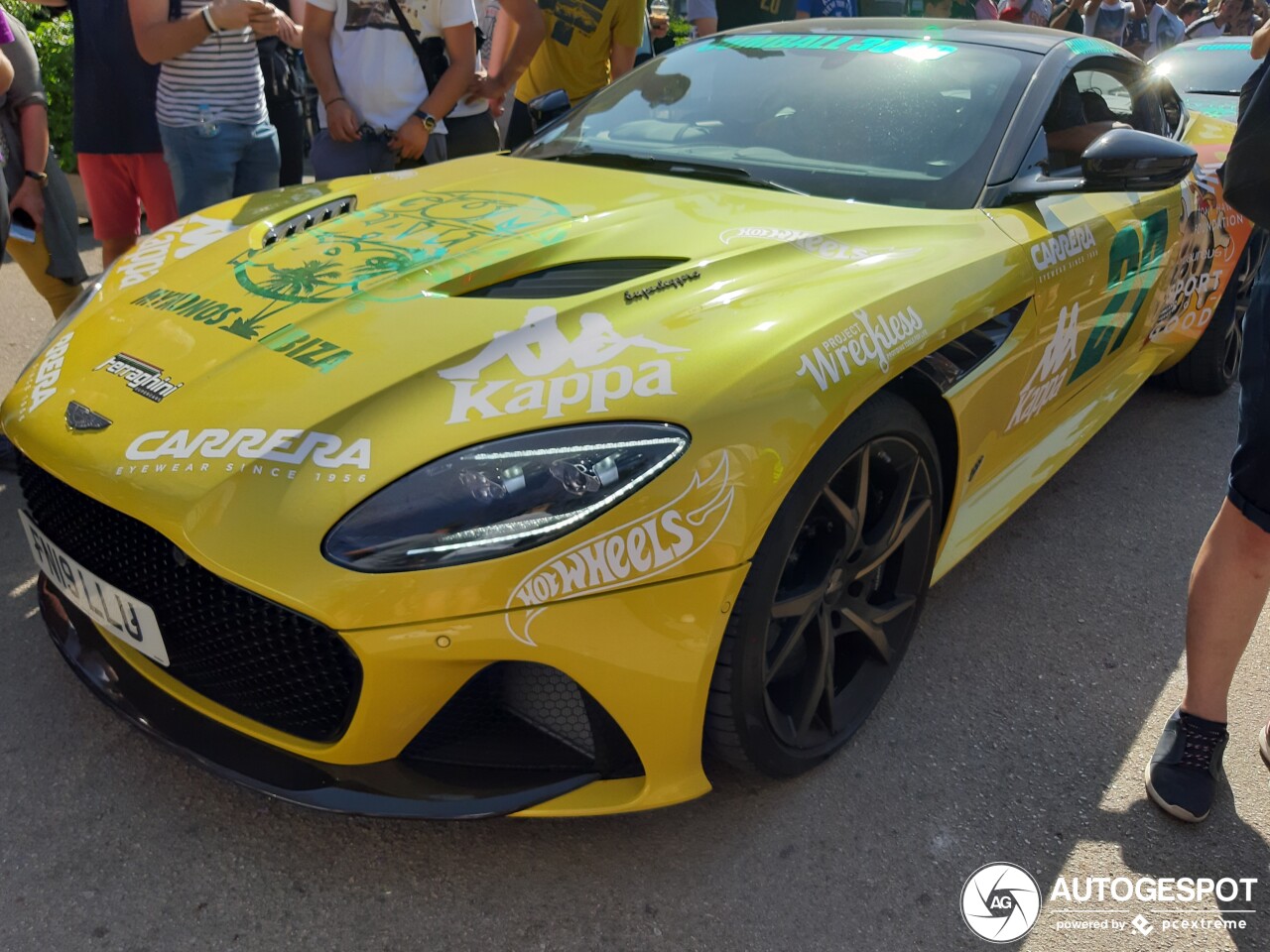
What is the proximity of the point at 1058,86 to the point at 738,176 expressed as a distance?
91 cm

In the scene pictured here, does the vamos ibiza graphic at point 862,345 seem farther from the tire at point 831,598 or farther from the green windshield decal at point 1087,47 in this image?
the green windshield decal at point 1087,47

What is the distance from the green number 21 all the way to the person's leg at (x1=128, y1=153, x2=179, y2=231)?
3.05 metres

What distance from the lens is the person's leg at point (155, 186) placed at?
3656 millimetres

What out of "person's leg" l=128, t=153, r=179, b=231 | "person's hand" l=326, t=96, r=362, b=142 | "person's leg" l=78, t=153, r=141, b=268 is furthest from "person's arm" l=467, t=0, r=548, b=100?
"person's leg" l=78, t=153, r=141, b=268

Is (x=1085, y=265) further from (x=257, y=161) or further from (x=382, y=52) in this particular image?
(x=257, y=161)

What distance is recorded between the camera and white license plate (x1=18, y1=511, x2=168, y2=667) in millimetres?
1716

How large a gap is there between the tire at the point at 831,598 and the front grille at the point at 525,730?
20 cm

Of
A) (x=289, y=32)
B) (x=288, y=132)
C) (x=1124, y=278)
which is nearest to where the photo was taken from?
(x=1124, y=278)

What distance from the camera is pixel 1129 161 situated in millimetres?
2432

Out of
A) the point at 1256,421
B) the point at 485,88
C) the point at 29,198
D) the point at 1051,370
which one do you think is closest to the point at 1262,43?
the point at 1051,370

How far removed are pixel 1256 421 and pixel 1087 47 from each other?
158 centimetres

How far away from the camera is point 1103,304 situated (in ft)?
8.91

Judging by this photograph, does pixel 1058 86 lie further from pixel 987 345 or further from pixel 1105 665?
pixel 1105 665

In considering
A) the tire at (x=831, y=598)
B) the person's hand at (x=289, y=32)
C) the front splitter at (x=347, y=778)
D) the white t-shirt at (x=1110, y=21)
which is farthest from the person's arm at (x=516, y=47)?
the white t-shirt at (x=1110, y=21)
